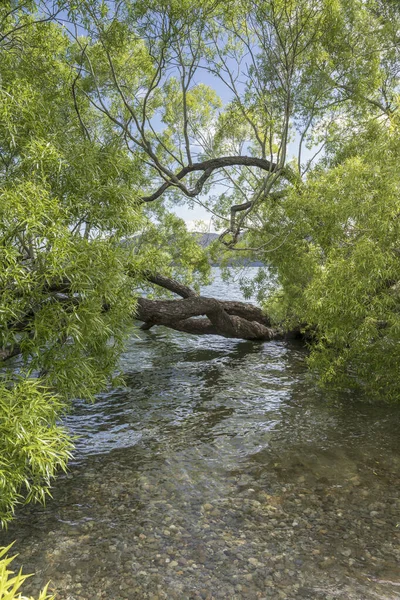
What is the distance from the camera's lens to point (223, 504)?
6953 millimetres

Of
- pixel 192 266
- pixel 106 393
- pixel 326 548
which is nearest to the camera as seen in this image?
pixel 326 548

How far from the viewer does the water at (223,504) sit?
5.34m

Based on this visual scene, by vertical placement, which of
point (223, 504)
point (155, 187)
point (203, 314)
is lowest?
point (223, 504)

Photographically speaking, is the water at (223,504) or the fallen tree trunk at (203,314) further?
the fallen tree trunk at (203,314)

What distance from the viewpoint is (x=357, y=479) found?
302 inches

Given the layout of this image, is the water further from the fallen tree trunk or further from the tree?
the fallen tree trunk

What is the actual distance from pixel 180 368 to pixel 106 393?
148 inches

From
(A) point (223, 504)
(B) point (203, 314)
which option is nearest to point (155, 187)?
(B) point (203, 314)

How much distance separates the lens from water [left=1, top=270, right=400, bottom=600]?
17.5ft

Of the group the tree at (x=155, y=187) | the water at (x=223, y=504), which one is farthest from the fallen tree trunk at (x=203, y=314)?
the water at (x=223, y=504)

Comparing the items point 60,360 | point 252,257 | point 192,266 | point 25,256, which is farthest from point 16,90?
point 192,266

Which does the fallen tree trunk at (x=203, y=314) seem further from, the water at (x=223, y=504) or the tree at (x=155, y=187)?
the water at (x=223, y=504)

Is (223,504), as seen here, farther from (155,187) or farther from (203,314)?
(155,187)

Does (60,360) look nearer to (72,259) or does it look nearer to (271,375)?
(72,259)
